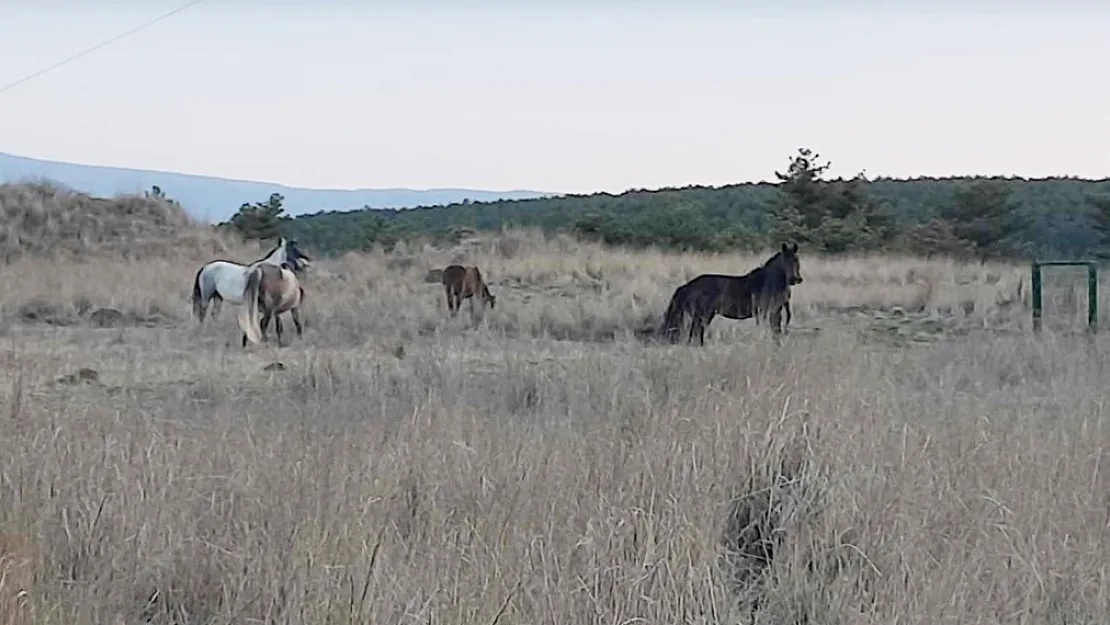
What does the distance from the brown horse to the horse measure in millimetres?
4317

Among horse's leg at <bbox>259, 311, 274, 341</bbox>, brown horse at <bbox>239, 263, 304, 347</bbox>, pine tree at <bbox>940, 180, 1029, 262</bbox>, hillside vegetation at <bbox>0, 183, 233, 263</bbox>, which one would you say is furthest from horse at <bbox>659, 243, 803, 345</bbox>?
pine tree at <bbox>940, 180, 1029, 262</bbox>

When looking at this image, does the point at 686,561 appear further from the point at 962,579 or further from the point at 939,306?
the point at 939,306

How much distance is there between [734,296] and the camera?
14070mm

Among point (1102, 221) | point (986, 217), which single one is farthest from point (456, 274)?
point (1102, 221)

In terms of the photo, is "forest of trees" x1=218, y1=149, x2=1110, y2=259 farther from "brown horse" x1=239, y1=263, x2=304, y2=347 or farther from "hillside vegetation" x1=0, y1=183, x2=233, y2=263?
"brown horse" x1=239, y1=263, x2=304, y2=347

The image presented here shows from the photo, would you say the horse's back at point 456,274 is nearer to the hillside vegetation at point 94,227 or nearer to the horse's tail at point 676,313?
the horse's tail at point 676,313

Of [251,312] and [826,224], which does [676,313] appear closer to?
[251,312]

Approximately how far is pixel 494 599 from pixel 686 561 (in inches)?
24.4

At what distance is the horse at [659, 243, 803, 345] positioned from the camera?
45.4 feet

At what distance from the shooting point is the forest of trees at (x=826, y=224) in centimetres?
3647

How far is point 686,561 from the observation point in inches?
143

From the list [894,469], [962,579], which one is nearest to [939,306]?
[894,469]

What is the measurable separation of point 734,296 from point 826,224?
26.8 metres

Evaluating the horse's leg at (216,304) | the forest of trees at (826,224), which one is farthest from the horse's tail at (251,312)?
the forest of trees at (826,224)
